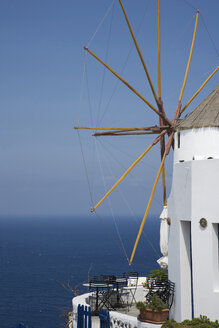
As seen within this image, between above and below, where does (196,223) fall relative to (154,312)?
above

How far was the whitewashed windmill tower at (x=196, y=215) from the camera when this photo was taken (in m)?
14.6

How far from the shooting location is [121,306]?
18219 mm

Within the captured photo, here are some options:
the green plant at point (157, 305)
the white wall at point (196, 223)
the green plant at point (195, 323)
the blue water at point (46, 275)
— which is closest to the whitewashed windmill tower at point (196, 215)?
the white wall at point (196, 223)

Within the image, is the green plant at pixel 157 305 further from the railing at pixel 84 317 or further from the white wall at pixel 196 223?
the railing at pixel 84 317

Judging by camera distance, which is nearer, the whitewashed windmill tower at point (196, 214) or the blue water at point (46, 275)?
the whitewashed windmill tower at point (196, 214)

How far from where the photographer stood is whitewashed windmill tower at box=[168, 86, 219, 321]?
48.0ft

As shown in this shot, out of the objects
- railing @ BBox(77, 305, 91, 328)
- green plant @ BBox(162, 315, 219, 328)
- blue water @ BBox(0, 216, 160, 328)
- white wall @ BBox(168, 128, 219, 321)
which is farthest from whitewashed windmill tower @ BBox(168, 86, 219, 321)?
blue water @ BBox(0, 216, 160, 328)

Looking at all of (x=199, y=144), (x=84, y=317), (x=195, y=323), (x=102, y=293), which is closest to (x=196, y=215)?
(x=199, y=144)

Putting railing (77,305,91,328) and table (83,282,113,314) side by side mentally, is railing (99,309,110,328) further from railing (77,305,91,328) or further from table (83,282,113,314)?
table (83,282,113,314)

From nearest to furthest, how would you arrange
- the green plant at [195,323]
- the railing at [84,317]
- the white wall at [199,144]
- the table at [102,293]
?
the green plant at [195,323], the railing at [84,317], the white wall at [199,144], the table at [102,293]

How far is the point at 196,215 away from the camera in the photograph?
14992 millimetres

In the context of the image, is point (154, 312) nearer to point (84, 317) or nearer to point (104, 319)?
point (104, 319)

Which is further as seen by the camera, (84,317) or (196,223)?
(84,317)

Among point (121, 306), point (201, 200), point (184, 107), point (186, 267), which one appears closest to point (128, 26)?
point (184, 107)
